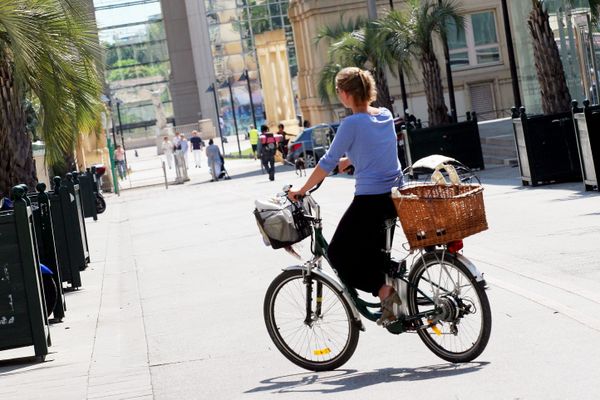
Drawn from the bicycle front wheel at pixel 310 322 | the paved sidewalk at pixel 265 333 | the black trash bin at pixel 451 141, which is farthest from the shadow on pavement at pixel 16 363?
the black trash bin at pixel 451 141

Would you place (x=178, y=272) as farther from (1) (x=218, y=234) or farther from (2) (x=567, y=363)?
(2) (x=567, y=363)

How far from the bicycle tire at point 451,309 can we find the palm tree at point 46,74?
914 cm

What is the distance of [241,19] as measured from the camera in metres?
110

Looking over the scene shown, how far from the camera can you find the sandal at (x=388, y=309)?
7.70 metres

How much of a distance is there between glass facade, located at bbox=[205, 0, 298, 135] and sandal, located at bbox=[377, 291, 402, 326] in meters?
99.6

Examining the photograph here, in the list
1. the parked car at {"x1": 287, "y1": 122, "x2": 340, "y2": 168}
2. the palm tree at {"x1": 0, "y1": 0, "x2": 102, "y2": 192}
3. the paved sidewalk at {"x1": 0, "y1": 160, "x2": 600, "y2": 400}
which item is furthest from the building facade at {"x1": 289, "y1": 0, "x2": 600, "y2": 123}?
the paved sidewalk at {"x1": 0, "y1": 160, "x2": 600, "y2": 400}

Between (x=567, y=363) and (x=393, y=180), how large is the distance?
143cm

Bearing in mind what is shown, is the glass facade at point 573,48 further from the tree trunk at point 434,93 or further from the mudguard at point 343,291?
the mudguard at point 343,291

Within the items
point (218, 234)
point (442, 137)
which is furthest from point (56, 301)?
point (442, 137)

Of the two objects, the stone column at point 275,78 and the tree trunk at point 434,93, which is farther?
the stone column at point 275,78

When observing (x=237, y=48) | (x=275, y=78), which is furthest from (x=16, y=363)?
(x=237, y=48)

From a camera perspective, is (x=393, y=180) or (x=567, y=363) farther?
(x=393, y=180)

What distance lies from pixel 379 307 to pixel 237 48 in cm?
10605

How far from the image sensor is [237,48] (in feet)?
371
